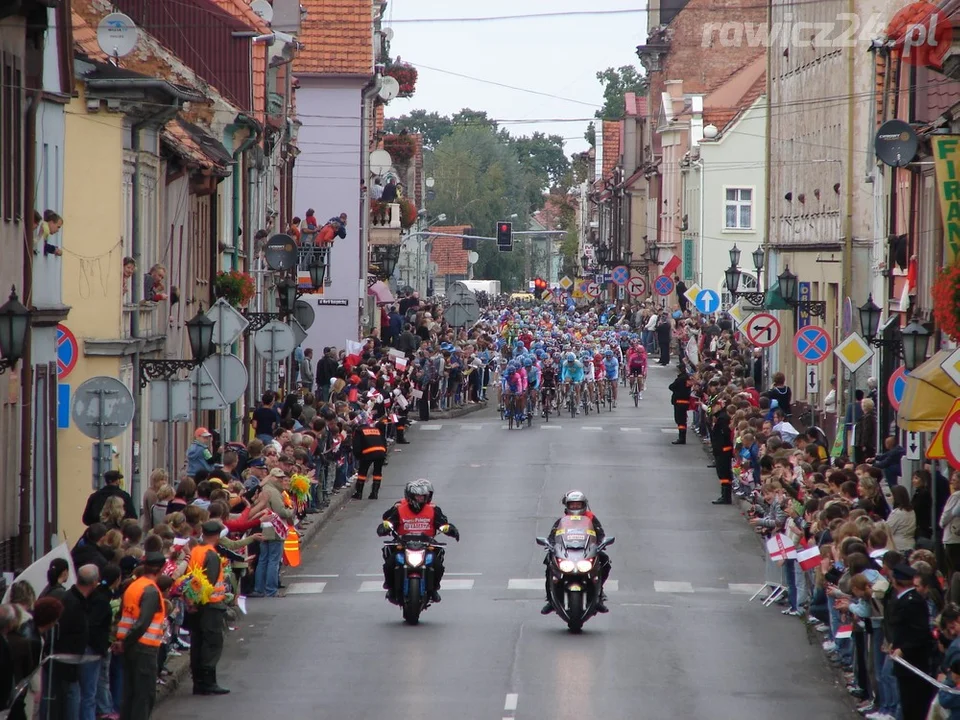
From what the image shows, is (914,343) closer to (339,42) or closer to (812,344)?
(812,344)

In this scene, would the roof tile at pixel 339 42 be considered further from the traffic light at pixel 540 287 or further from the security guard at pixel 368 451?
the traffic light at pixel 540 287

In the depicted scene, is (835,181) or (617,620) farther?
(835,181)

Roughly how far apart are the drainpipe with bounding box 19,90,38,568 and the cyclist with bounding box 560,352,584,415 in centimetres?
2480

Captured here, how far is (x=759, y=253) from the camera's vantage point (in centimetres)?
4625

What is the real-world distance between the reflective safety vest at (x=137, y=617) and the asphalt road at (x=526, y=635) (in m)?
1.23

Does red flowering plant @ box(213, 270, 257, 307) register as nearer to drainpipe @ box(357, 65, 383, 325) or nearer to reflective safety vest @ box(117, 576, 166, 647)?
drainpipe @ box(357, 65, 383, 325)

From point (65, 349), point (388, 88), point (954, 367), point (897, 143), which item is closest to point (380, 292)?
point (388, 88)

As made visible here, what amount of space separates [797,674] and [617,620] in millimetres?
3075

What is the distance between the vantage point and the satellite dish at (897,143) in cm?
2500

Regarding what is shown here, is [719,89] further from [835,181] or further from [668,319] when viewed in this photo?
[835,181]

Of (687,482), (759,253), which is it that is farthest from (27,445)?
(759,253)

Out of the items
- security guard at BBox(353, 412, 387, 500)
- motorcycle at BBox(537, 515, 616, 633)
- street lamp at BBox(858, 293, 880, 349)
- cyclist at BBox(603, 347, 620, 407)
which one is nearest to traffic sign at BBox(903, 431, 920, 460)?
motorcycle at BBox(537, 515, 616, 633)

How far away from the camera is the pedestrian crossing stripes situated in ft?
69.9

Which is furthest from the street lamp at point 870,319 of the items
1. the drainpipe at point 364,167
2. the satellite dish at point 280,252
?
the drainpipe at point 364,167
